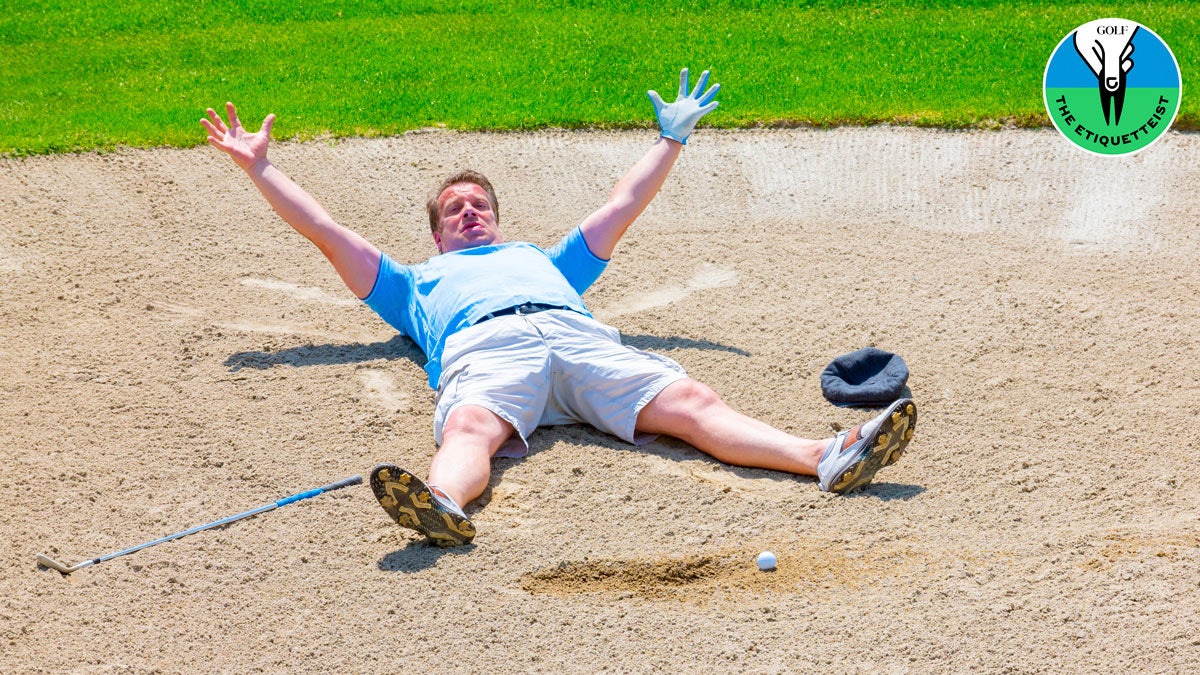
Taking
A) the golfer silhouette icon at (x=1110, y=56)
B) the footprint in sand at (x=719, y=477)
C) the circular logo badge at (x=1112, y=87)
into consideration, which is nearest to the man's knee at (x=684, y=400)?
the footprint in sand at (x=719, y=477)

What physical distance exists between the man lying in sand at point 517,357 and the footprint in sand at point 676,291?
30.2 inches

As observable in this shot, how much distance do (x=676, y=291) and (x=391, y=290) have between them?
6.23 ft

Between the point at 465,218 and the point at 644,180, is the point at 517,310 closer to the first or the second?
the point at 465,218

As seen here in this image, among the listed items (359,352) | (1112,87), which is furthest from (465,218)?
(1112,87)

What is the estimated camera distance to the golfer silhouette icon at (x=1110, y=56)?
32.5 ft

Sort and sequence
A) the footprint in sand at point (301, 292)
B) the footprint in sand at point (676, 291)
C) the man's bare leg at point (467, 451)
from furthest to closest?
the footprint in sand at point (301, 292) → the footprint in sand at point (676, 291) → the man's bare leg at point (467, 451)

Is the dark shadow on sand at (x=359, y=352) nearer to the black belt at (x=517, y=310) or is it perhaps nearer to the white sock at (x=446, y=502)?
the black belt at (x=517, y=310)

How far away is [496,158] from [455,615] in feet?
18.0

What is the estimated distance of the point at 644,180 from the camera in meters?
6.50

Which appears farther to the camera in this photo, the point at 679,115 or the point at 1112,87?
the point at 1112,87

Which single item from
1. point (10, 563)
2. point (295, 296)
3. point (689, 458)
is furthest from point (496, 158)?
point (10, 563)

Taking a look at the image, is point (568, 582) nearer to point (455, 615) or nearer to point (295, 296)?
point (455, 615)

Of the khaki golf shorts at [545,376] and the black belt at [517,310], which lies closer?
the khaki golf shorts at [545,376]

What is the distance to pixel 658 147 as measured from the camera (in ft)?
21.7
